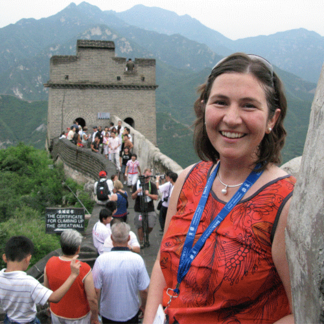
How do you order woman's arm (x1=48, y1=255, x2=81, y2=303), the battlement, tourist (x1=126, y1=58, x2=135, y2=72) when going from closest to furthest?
woman's arm (x1=48, y1=255, x2=81, y2=303)
the battlement
tourist (x1=126, y1=58, x2=135, y2=72)

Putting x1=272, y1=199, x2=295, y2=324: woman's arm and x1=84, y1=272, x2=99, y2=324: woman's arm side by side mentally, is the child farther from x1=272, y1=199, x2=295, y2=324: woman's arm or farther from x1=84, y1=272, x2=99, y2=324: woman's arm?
x1=272, y1=199, x2=295, y2=324: woman's arm

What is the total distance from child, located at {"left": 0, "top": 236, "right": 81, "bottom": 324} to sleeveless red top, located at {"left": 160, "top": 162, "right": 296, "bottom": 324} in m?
1.95

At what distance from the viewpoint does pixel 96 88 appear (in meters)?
25.7

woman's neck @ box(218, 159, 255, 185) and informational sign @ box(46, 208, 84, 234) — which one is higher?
woman's neck @ box(218, 159, 255, 185)

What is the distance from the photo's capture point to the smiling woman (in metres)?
1.22

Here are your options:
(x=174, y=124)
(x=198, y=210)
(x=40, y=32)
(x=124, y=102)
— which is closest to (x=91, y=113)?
(x=124, y=102)

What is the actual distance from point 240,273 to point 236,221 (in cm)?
18

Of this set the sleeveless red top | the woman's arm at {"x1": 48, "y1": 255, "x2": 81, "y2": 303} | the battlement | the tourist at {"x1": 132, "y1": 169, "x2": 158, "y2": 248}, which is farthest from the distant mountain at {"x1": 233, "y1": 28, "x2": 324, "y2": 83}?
the sleeveless red top

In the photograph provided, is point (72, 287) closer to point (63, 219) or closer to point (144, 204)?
point (144, 204)

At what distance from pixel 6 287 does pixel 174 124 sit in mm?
65312

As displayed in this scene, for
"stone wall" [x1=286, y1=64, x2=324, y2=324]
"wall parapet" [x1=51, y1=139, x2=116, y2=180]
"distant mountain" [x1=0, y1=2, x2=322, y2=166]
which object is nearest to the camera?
"stone wall" [x1=286, y1=64, x2=324, y2=324]

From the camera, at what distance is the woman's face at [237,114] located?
1.31 metres

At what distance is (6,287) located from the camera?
3.11 m

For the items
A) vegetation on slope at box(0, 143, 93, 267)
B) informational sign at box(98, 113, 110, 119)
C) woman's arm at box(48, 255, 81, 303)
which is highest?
informational sign at box(98, 113, 110, 119)
